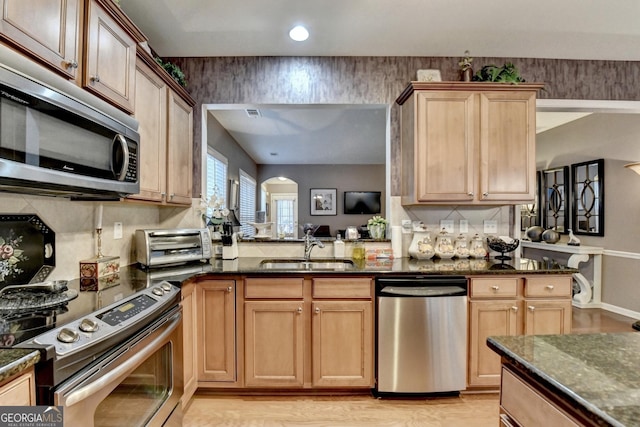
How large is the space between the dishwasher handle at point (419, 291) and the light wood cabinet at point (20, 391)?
1.74 metres

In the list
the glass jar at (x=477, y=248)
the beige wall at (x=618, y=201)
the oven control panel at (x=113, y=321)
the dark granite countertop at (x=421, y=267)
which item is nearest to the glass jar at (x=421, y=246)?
the dark granite countertop at (x=421, y=267)

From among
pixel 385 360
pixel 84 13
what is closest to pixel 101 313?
pixel 84 13

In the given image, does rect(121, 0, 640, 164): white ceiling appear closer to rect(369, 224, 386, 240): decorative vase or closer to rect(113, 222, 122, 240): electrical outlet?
rect(113, 222, 122, 240): electrical outlet

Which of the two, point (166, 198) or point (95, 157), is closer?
point (95, 157)

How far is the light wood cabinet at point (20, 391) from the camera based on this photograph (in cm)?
83

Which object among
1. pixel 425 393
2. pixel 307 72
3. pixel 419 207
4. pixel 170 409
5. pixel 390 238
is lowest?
pixel 425 393

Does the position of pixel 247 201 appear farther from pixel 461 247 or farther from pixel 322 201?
pixel 461 247

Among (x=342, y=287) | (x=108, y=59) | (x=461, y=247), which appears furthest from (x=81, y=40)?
(x=461, y=247)

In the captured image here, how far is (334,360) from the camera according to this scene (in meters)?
2.15

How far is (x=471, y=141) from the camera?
2455 mm

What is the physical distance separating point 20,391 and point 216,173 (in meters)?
3.37

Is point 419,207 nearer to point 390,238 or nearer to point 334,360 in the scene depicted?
point 390,238

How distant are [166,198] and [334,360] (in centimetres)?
164

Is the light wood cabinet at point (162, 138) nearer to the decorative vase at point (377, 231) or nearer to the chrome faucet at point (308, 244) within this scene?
the chrome faucet at point (308, 244)
